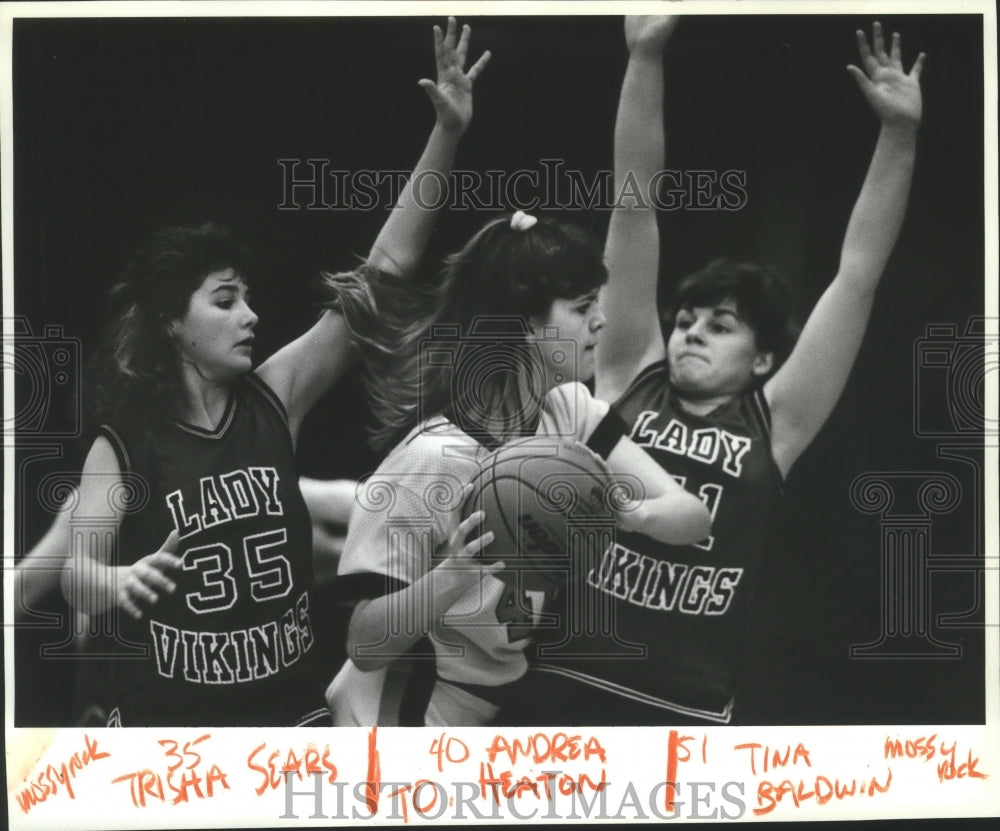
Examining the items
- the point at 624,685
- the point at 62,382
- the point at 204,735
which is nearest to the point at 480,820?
the point at 624,685

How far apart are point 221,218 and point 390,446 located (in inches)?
36.7

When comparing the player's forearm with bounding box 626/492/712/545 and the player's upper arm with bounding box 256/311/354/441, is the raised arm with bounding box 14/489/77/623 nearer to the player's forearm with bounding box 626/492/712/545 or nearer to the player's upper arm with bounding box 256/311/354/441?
the player's upper arm with bounding box 256/311/354/441

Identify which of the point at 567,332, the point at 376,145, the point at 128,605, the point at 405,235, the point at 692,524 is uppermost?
the point at 376,145

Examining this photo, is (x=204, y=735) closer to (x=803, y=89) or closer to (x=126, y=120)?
(x=126, y=120)

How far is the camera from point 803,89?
387 centimetres

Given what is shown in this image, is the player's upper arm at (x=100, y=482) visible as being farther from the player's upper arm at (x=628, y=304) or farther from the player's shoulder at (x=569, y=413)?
the player's upper arm at (x=628, y=304)

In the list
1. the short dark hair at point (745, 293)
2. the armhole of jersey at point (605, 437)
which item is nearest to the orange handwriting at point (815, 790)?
the armhole of jersey at point (605, 437)

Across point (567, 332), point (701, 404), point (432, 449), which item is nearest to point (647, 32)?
point (567, 332)

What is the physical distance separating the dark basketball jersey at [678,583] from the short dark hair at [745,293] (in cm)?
23

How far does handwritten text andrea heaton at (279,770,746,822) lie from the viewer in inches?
151

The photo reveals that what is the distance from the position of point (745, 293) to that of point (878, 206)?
0.54 m

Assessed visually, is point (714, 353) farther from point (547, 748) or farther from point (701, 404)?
point (547, 748)

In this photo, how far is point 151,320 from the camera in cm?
384

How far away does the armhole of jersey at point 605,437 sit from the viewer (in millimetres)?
3867
